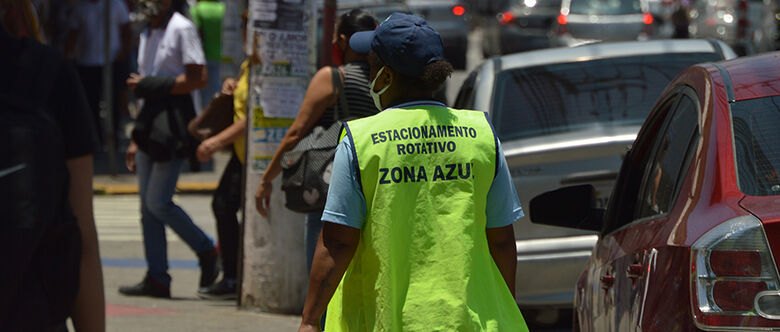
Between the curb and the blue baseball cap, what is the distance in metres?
10.8

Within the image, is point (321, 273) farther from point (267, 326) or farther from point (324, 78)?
point (267, 326)

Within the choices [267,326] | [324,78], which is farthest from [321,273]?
[267,326]

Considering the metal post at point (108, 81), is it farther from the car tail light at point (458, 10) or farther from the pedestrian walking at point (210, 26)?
the car tail light at point (458, 10)

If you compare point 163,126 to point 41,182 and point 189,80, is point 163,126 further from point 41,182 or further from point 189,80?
point 41,182

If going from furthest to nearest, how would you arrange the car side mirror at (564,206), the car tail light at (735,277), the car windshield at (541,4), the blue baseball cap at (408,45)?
the car windshield at (541,4) < the car side mirror at (564,206) < the blue baseball cap at (408,45) < the car tail light at (735,277)

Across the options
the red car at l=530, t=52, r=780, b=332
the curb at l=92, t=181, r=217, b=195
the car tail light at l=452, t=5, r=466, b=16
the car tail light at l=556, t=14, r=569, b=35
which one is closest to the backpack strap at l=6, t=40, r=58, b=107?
the red car at l=530, t=52, r=780, b=332

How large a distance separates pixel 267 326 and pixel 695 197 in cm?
419

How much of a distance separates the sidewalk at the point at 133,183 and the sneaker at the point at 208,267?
5320 mm

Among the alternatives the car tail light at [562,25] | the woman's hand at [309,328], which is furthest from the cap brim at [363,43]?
the car tail light at [562,25]

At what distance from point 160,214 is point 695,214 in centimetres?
516

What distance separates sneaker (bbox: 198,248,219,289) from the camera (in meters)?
8.17

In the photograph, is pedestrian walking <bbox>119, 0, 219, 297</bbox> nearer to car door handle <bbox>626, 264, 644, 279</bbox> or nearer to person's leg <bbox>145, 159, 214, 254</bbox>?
person's leg <bbox>145, 159, 214, 254</bbox>

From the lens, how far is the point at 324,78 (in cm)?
543

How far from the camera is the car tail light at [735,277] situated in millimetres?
2965
